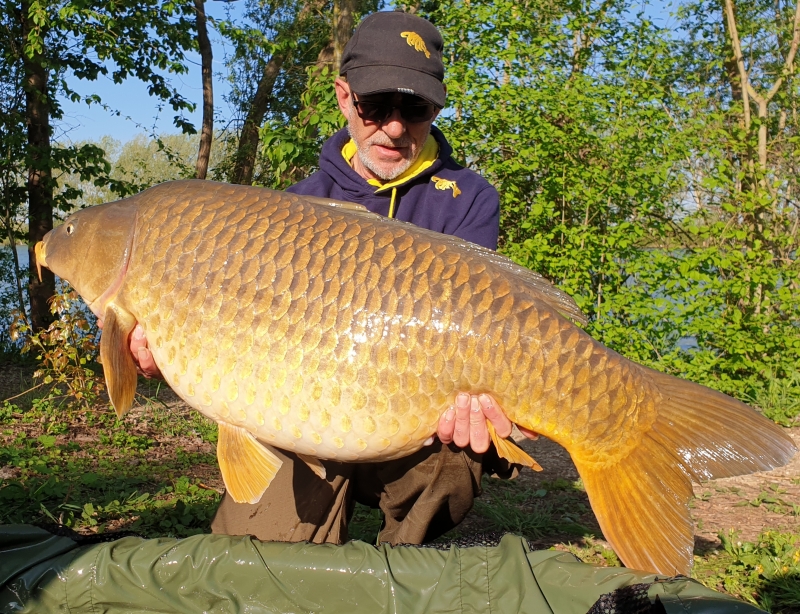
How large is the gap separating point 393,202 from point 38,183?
437 cm

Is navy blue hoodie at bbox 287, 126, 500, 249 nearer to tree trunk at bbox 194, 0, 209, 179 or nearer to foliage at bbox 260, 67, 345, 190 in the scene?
foliage at bbox 260, 67, 345, 190

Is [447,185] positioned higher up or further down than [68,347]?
higher up

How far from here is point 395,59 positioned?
6.66 ft

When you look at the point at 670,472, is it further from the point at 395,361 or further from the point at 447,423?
the point at 395,361

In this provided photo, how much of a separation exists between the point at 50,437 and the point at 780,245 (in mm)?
4044

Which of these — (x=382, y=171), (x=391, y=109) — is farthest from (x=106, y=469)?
(x=391, y=109)

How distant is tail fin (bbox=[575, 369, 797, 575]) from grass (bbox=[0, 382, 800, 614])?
1.84 ft

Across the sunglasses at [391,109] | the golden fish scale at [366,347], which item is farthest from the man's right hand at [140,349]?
the sunglasses at [391,109]

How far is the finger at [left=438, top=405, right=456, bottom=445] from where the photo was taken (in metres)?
1.55

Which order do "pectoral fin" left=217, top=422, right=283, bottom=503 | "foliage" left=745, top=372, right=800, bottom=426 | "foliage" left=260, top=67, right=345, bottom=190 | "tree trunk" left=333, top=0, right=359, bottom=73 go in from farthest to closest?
1. "tree trunk" left=333, top=0, right=359, bottom=73
2. "foliage" left=260, top=67, right=345, bottom=190
3. "foliage" left=745, top=372, right=800, bottom=426
4. "pectoral fin" left=217, top=422, right=283, bottom=503

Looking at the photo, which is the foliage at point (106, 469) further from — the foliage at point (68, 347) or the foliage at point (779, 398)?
the foliage at point (779, 398)

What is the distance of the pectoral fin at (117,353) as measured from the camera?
1659 mm

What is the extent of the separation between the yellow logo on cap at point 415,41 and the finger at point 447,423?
3.31 ft

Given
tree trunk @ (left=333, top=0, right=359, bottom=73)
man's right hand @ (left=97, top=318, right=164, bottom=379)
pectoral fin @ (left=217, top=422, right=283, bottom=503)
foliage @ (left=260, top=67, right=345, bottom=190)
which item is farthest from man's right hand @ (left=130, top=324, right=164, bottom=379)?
tree trunk @ (left=333, top=0, right=359, bottom=73)
